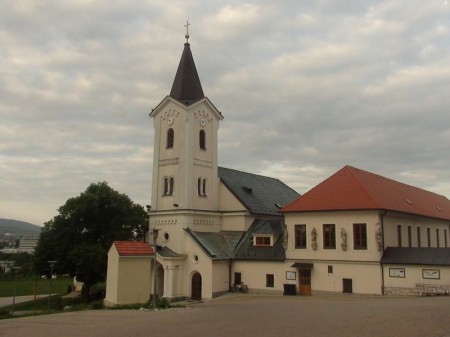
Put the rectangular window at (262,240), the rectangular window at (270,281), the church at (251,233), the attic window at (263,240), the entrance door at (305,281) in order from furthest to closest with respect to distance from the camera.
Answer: the rectangular window at (262,240), the attic window at (263,240), the rectangular window at (270,281), the entrance door at (305,281), the church at (251,233)

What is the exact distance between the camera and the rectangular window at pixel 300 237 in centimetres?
3497

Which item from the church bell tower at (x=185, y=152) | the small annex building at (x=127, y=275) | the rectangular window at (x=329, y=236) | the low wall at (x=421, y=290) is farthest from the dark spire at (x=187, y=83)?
the low wall at (x=421, y=290)

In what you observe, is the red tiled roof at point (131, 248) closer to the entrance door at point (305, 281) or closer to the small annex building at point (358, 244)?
the small annex building at point (358, 244)

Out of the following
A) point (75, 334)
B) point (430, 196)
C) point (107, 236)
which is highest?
point (430, 196)

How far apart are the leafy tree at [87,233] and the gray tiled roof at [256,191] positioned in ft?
34.1

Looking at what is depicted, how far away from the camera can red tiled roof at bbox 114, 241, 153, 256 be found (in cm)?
3434

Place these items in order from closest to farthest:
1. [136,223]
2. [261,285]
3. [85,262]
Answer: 1. [261,285]
2. [85,262]
3. [136,223]

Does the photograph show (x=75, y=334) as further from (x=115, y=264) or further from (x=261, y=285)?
(x=261, y=285)

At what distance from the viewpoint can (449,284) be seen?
28641 mm

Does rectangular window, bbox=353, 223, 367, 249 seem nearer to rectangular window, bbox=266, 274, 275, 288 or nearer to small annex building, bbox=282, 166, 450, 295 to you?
small annex building, bbox=282, 166, 450, 295

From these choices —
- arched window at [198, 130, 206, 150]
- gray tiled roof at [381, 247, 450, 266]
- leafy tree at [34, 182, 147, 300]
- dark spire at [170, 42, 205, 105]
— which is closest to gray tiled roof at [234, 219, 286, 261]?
gray tiled roof at [381, 247, 450, 266]

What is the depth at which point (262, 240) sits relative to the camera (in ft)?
125

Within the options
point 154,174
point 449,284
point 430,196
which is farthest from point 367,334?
point 430,196

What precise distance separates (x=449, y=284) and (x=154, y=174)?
24.0 meters
